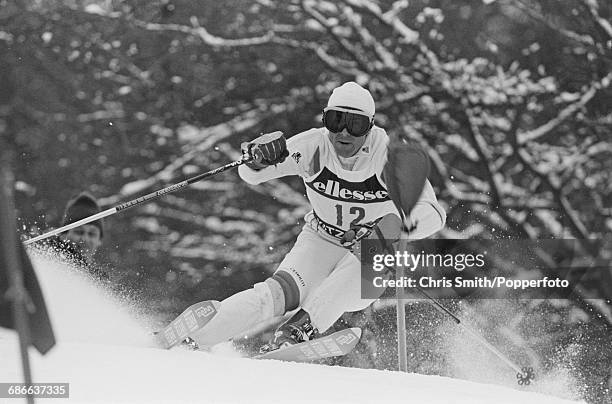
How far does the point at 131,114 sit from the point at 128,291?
→ 190cm

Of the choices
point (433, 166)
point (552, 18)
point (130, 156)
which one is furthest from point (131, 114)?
point (552, 18)

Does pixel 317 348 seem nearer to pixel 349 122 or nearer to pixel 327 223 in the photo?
pixel 327 223

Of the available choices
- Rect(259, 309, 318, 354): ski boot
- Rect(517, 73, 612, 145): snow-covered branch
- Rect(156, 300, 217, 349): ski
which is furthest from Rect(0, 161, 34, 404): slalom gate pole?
Rect(517, 73, 612, 145): snow-covered branch

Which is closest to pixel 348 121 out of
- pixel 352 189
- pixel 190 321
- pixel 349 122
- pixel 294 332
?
pixel 349 122

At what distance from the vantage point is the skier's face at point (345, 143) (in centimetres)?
417

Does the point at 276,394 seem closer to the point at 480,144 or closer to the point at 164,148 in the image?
the point at 480,144

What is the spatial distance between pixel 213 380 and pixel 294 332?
1.43 metres

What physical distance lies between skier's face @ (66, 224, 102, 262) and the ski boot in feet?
5.86

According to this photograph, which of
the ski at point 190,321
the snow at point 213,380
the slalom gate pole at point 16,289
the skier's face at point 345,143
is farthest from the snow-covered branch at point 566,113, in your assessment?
the slalom gate pole at point 16,289

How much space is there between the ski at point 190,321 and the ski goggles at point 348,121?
0.98 metres

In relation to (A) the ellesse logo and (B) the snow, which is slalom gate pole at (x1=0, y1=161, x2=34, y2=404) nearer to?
(B) the snow

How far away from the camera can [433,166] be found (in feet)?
24.0

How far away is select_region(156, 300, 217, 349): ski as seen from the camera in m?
4.11

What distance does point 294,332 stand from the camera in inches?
164
